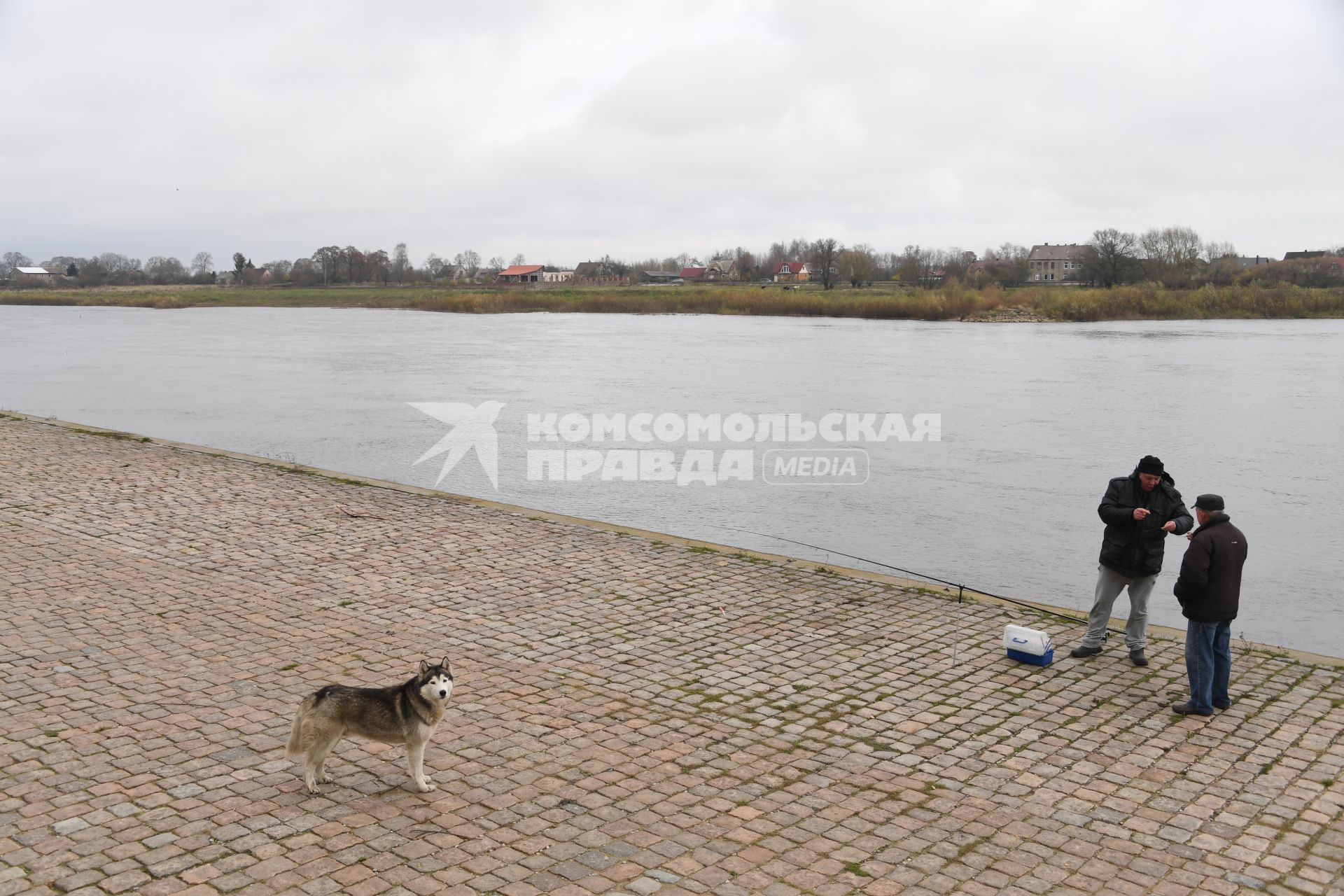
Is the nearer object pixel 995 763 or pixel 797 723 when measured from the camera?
pixel 995 763

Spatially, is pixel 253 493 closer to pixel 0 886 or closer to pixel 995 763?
pixel 0 886

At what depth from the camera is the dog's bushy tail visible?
15.9ft

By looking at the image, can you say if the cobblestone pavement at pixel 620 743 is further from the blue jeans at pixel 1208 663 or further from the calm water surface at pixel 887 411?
the calm water surface at pixel 887 411

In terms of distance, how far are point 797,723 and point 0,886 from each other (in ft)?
12.2

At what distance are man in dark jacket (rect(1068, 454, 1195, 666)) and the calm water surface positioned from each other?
256 centimetres

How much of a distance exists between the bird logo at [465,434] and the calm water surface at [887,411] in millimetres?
273

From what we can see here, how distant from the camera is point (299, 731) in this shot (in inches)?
191

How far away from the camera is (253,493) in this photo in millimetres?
12086

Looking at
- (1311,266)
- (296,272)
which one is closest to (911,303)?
(1311,266)

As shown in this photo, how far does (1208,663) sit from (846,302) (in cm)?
6547

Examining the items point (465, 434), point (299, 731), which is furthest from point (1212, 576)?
point (465, 434)

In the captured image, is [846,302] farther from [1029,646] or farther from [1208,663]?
[1208,663]

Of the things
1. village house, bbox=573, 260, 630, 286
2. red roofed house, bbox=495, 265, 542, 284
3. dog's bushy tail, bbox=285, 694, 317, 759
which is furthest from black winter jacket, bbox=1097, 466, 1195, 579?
red roofed house, bbox=495, 265, 542, 284

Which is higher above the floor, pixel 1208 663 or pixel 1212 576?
pixel 1212 576
